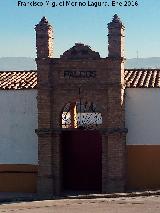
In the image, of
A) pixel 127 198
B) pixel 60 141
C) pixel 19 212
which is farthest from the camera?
pixel 60 141

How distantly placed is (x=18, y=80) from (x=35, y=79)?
0.73 metres

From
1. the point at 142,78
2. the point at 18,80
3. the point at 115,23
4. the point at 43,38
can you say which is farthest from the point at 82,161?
the point at 115,23

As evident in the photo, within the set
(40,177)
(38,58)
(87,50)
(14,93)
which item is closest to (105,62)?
(87,50)

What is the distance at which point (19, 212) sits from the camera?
53.7 feet

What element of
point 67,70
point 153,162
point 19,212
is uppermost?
point 67,70

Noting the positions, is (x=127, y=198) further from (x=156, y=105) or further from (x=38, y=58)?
(x=38, y=58)

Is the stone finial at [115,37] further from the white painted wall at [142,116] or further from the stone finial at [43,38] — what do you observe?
the stone finial at [43,38]

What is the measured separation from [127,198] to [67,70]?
17.5 feet

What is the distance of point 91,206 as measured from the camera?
16969mm

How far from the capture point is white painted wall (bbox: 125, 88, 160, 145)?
18.8m

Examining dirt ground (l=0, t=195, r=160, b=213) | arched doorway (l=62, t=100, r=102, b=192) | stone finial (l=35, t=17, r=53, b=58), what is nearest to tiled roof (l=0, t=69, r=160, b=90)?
stone finial (l=35, t=17, r=53, b=58)

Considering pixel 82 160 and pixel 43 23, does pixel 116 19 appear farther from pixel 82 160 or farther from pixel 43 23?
pixel 82 160

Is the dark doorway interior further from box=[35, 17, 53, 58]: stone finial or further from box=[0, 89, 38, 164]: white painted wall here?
box=[35, 17, 53, 58]: stone finial

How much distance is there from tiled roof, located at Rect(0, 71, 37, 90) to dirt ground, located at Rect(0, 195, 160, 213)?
4648 mm
